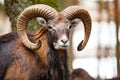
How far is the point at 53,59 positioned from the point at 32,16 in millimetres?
1305

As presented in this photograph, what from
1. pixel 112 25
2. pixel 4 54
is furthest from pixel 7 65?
pixel 112 25

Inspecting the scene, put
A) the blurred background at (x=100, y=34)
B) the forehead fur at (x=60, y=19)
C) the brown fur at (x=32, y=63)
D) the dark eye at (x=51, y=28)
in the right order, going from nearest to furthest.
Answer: the dark eye at (x=51, y=28) < the forehead fur at (x=60, y=19) < the brown fur at (x=32, y=63) < the blurred background at (x=100, y=34)

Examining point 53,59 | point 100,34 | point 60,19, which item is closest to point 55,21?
point 60,19

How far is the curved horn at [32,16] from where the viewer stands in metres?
16.8

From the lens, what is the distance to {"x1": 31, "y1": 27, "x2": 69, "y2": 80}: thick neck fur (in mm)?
16781

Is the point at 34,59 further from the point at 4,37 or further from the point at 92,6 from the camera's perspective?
the point at 92,6

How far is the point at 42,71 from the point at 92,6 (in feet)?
90.0

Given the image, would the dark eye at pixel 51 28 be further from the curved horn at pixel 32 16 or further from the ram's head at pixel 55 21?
the curved horn at pixel 32 16

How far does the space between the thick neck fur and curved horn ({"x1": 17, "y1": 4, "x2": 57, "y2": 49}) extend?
263mm

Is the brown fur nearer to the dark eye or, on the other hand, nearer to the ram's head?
the ram's head

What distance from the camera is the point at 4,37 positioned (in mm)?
17875

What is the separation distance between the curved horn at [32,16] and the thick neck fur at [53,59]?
0.86 ft

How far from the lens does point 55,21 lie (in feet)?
54.5

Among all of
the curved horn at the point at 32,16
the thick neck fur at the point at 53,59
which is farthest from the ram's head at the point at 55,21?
the thick neck fur at the point at 53,59
